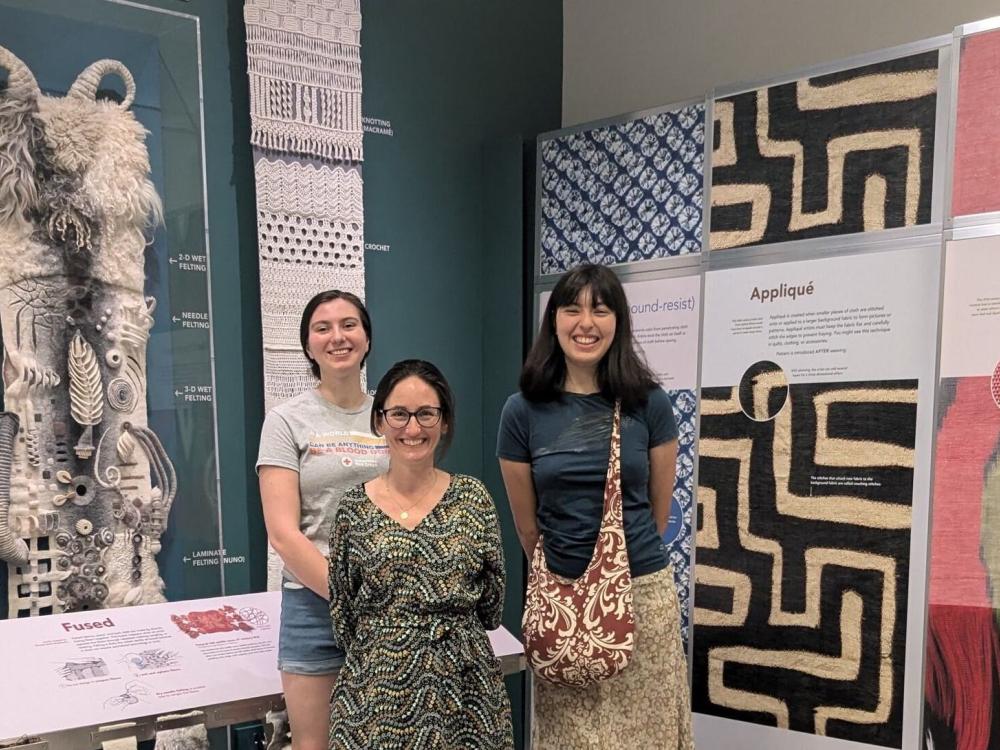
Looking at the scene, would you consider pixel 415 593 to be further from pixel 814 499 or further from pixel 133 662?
pixel 814 499

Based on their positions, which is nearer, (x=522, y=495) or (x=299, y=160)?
(x=522, y=495)

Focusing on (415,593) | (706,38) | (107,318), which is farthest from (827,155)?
→ (107,318)

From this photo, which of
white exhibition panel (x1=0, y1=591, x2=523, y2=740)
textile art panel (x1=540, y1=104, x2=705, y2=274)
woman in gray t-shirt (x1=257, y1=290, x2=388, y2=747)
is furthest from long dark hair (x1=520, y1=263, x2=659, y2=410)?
textile art panel (x1=540, y1=104, x2=705, y2=274)

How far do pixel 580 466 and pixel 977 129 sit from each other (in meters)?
1.37

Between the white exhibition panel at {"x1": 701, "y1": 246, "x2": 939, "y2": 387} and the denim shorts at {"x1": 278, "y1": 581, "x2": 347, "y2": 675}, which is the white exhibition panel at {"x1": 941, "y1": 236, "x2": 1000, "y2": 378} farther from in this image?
the denim shorts at {"x1": 278, "y1": 581, "x2": 347, "y2": 675}

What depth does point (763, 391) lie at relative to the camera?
9.50 ft

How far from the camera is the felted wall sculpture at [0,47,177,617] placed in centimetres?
264

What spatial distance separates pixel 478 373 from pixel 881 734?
6.31 ft

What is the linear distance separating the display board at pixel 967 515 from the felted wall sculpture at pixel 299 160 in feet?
6.12

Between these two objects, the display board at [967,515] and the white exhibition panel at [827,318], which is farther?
the white exhibition panel at [827,318]

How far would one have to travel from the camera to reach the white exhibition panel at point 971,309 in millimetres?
2441

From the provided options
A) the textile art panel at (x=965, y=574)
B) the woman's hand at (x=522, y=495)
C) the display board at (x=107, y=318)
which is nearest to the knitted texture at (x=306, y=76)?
the display board at (x=107, y=318)

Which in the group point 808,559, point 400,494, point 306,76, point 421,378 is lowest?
point 808,559

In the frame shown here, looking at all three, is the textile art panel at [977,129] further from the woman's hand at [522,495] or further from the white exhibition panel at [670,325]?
the woman's hand at [522,495]
